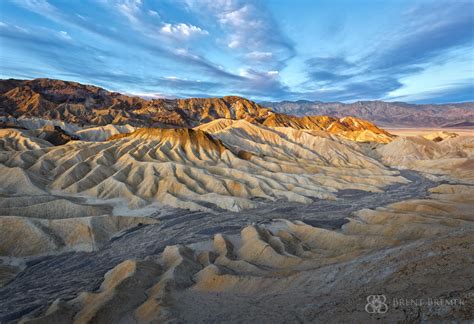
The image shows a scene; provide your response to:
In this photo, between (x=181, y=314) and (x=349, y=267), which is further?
(x=349, y=267)

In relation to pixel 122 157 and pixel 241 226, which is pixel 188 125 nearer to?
pixel 122 157

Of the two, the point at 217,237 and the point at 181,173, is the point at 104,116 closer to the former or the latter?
the point at 181,173

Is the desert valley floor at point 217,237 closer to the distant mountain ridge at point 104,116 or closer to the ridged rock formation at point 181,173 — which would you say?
the ridged rock formation at point 181,173

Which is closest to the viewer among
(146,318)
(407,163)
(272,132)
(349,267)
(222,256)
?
(146,318)

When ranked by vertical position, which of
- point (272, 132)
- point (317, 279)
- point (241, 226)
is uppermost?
point (272, 132)

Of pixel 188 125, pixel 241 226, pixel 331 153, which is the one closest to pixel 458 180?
pixel 331 153

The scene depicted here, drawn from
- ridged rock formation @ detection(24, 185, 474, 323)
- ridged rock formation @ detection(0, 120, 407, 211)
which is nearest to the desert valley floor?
ridged rock formation @ detection(24, 185, 474, 323)

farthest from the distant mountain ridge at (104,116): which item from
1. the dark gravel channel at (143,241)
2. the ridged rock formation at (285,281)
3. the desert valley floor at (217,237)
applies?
the ridged rock formation at (285,281)

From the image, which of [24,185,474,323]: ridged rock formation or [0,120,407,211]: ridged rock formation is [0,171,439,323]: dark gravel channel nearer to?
[24,185,474,323]: ridged rock formation
